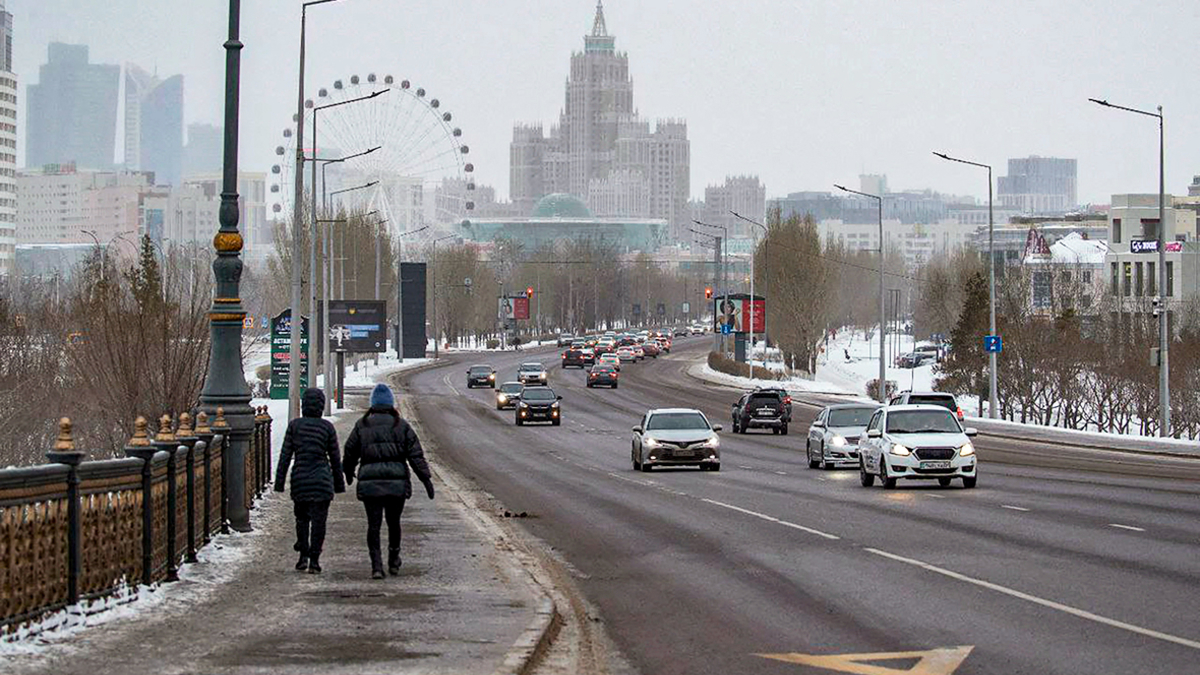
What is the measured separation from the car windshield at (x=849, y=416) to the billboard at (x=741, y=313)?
72.9m

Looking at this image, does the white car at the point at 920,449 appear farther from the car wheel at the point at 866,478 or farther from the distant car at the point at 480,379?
the distant car at the point at 480,379

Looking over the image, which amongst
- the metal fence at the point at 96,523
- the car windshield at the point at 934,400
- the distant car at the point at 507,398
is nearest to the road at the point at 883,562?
the metal fence at the point at 96,523

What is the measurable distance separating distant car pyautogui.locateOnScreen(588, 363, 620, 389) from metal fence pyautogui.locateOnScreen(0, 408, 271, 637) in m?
78.9

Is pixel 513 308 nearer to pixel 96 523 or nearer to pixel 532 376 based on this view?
pixel 532 376

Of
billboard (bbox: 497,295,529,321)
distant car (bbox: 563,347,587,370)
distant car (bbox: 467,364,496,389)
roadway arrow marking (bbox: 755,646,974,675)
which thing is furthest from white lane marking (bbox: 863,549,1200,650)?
billboard (bbox: 497,295,529,321)

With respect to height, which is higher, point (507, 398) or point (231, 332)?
point (231, 332)

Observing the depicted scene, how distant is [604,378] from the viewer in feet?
322

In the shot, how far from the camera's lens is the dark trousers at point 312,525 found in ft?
56.5

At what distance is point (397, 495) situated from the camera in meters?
16.9

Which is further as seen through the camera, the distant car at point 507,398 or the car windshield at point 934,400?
the distant car at point 507,398

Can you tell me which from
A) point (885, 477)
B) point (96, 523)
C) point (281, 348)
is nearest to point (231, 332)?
point (96, 523)

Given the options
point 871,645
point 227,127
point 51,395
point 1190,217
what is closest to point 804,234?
point 1190,217

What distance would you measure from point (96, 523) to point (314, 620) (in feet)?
5.76

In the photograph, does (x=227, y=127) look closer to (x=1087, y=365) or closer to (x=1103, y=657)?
(x=1103, y=657)
